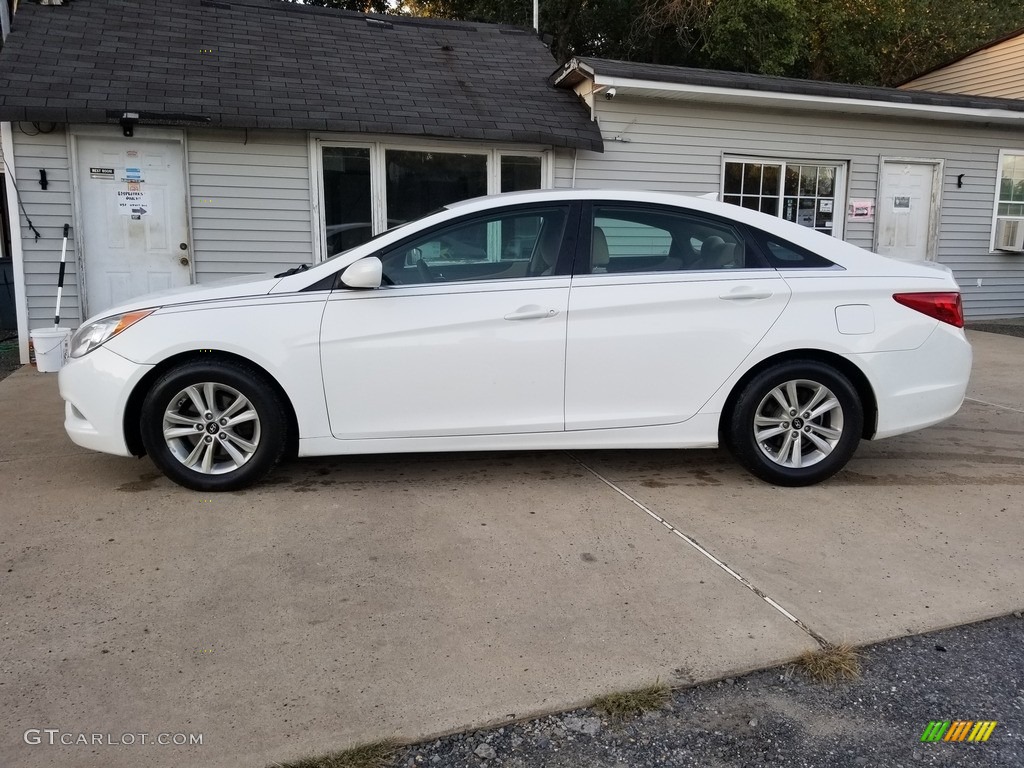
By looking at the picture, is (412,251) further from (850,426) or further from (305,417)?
(850,426)

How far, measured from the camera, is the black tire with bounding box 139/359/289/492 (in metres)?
3.87

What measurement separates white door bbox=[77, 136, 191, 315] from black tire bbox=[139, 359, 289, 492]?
4704mm

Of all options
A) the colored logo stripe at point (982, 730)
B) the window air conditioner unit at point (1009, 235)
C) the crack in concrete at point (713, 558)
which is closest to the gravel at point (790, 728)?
the colored logo stripe at point (982, 730)

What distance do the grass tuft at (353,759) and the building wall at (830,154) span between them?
26.6 feet

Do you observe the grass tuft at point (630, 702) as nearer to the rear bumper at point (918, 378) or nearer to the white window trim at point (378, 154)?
the rear bumper at point (918, 378)

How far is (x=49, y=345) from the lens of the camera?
6195 millimetres

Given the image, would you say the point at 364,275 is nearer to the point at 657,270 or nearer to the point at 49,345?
the point at 657,270

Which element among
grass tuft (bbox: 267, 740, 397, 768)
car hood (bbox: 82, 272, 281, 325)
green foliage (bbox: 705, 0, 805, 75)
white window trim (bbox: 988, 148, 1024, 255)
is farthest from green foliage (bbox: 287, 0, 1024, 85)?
grass tuft (bbox: 267, 740, 397, 768)

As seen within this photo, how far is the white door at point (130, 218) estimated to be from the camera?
8016 mm

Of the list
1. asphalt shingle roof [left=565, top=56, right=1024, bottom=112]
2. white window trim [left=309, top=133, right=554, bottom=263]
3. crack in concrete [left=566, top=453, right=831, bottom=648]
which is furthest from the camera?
asphalt shingle roof [left=565, top=56, right=1024, bottom=112]

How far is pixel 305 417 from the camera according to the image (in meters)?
3.94

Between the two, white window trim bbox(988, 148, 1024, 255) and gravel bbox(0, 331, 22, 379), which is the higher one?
white window trim bbox(988, 148, 1024, 255)

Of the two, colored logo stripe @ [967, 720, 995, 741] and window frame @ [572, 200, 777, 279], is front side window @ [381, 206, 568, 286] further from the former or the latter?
colored logo stripe @ [967, 720, 995, 741]

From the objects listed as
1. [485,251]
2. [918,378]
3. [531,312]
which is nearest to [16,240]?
[485,251]
